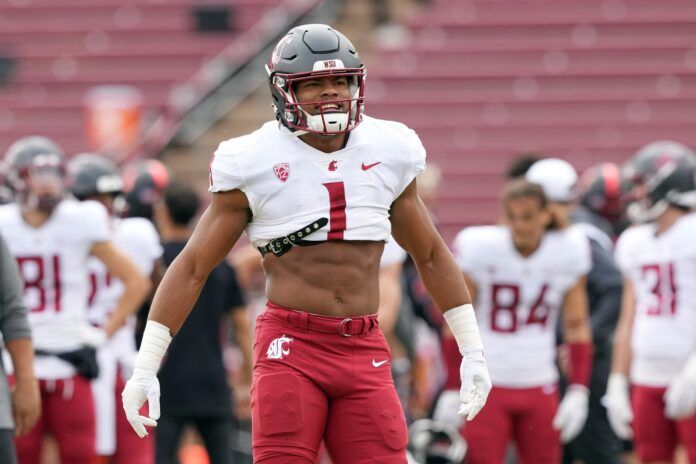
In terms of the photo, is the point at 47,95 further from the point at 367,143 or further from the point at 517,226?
the point at 367,143

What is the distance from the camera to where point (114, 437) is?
22.9 feet

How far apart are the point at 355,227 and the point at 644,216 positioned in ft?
9.92

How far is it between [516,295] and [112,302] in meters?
2.21

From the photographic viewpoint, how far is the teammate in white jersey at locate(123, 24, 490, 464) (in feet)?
13.9

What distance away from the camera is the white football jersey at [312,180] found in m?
4.26

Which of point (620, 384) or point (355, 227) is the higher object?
point (355, 227)

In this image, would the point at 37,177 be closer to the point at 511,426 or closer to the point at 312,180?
the point at 312,180

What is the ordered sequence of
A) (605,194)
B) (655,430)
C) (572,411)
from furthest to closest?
(605,194)
(572,411)
(655,430)

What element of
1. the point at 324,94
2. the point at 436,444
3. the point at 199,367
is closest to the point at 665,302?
the point at 436,444

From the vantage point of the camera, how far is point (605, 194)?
29.8ft

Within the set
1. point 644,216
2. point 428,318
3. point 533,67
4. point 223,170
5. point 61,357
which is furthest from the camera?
point 533,67

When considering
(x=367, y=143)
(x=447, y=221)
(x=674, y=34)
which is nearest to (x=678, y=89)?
(x=674, y=34)

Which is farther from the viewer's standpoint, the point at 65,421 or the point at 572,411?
the point at 572,411

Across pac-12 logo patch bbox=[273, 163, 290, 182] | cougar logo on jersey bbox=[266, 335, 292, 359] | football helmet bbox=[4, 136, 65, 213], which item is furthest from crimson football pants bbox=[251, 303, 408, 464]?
football helmet bbox=[4, 136, 65, 213]
